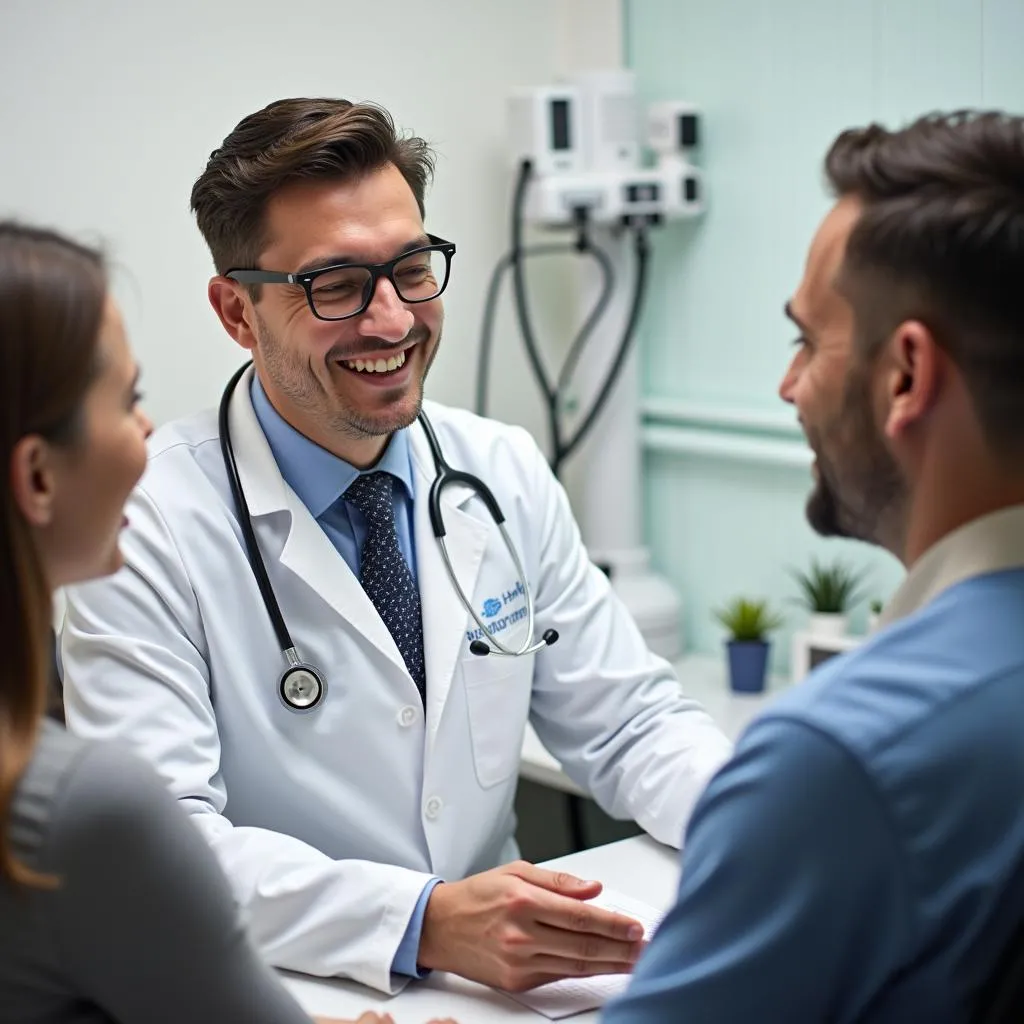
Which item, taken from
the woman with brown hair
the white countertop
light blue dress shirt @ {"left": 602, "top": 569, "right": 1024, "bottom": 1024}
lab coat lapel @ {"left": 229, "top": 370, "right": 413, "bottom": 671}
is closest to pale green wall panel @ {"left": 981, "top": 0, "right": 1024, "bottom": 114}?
the white countertop

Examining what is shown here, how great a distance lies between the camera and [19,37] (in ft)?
7.26

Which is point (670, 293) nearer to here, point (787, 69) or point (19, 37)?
point (787, 69)

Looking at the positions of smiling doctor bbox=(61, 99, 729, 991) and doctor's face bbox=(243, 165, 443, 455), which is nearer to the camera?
smiling doctor bbox=(61, 99, 729, 991)

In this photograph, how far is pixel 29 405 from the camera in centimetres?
82

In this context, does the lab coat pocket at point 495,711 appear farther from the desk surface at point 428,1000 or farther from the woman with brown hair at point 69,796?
the woman with brown hair at point 69,796

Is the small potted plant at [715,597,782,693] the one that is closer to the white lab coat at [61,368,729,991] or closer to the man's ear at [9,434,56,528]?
the white lab coat at [61,368,729,991]

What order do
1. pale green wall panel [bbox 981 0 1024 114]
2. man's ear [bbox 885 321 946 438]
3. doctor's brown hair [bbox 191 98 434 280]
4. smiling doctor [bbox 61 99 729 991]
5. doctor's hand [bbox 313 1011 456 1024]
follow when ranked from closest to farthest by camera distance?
man's ear [bbox 885 321 946 438] < doctor's hand [bbox 313 1011 456 1024] < smiling doctor [bbox 61 99 729 991] < doctor's brown hair [bbox 191 98 434 280] < pale green wall panel [bbox 981 0 1024 114]

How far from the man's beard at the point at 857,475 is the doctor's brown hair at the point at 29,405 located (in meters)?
0.50

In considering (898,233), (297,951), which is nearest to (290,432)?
(297,951)

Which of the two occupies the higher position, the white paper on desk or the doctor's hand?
the doctor's hand

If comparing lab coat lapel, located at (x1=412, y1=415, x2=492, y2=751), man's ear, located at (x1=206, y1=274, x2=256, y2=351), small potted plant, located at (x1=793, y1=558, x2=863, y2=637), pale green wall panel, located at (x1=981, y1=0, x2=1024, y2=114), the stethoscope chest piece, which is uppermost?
pale green wall panel, located at (x1=981, y1=0, x2=1024, y2=114)

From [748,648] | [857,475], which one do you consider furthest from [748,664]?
[857,475]

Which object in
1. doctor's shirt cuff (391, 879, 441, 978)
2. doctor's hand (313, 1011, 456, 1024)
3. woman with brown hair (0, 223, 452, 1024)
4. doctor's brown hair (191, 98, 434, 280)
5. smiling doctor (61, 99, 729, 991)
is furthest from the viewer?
doctor's brown hair (191, 98, 434, 280)

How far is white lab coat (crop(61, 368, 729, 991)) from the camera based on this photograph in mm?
1350
